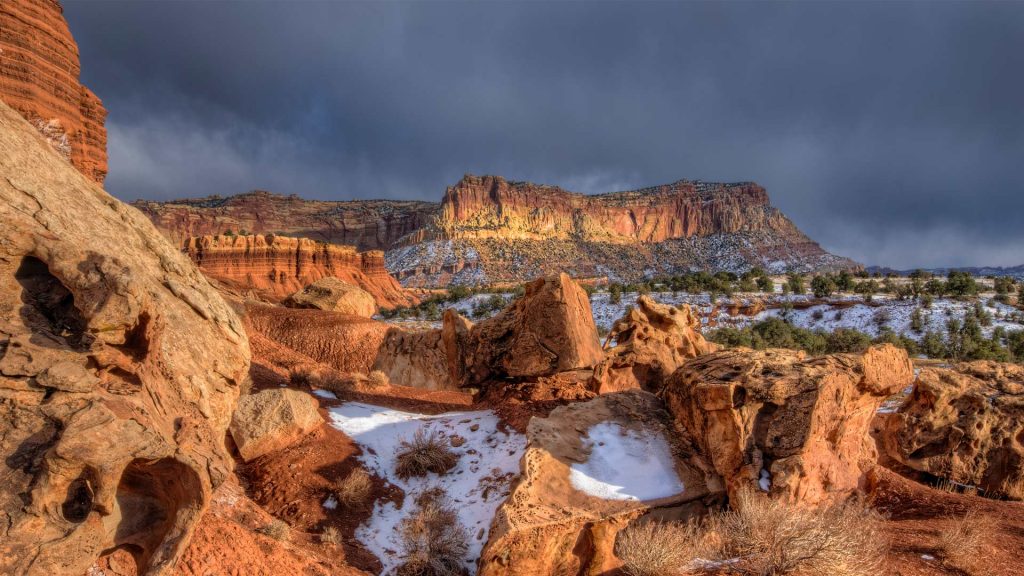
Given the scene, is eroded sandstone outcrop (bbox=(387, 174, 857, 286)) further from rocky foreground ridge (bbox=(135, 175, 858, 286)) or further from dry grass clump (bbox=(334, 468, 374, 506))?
dry grass clump (bbox=(334, 468, 374, 506))

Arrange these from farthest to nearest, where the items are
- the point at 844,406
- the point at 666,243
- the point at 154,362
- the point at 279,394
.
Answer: the point at 666,243
the point at 279,394
the point at 844,406
the point at 154,362

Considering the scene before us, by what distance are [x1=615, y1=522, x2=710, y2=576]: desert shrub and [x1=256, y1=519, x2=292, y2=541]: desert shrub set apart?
4.07 meters

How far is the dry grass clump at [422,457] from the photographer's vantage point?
904cm

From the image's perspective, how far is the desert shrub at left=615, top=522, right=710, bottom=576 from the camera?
560 cm

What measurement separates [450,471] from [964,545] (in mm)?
6973

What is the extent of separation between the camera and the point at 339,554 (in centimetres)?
665

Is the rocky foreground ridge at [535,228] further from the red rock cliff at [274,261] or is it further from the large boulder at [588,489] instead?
the large boulder at [588,489]

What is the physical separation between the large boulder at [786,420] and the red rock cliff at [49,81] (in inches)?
1164

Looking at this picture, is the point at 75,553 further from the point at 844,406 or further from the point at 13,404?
the point at 844,406

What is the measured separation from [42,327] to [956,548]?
30.5 ft

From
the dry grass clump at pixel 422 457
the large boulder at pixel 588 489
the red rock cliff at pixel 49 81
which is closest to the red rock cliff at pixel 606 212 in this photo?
the red rock cliff at pixel 49 81

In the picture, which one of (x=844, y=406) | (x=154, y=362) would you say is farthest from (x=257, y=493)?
(x=844, y=406)

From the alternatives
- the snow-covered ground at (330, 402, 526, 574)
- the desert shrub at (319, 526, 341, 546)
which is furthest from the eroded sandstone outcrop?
the desert shrub at (319, 526, 341, 546)

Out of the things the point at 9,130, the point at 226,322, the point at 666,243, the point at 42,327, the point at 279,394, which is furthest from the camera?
the point at 666,243
